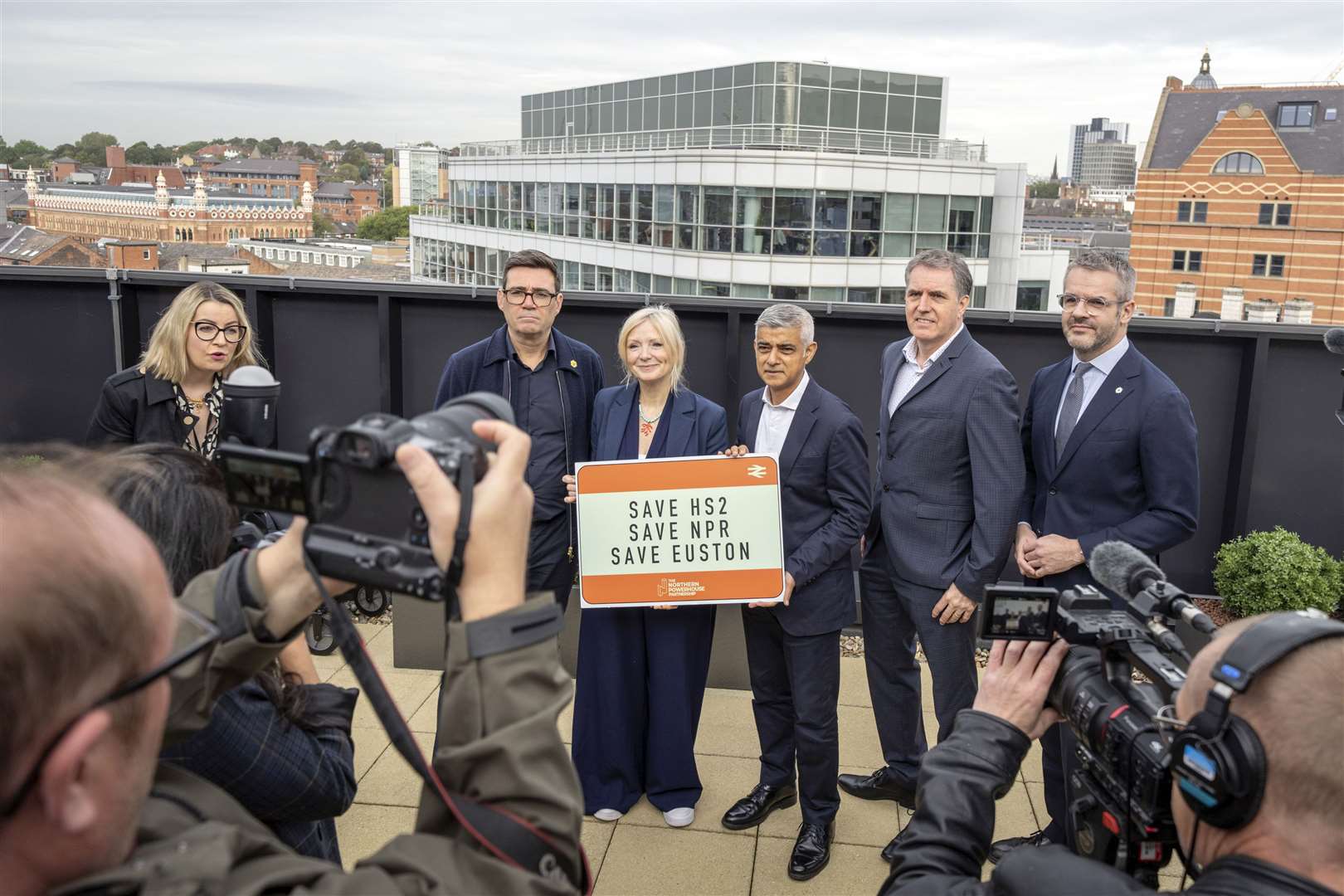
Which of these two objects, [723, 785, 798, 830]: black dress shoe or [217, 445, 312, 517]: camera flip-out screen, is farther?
[723, 785, 798, 830]: black dress shoe

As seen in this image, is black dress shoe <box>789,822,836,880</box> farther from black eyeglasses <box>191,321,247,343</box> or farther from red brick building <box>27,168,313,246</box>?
red brick building <box>27,168,313,246</box>

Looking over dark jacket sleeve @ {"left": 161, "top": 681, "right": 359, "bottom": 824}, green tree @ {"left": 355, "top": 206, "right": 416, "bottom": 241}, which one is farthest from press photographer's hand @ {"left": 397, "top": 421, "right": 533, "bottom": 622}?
green tree @ {"left": 355, "top": 206, "right": 416, "bottom": 241}

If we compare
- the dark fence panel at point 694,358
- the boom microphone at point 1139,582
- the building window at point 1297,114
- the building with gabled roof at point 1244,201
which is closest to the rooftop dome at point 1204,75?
the building with gabled roof at point 1244,201

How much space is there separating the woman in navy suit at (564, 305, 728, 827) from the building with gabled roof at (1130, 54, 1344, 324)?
81537mm

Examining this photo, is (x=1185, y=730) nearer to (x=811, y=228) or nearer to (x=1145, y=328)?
(x=1145, y=328)

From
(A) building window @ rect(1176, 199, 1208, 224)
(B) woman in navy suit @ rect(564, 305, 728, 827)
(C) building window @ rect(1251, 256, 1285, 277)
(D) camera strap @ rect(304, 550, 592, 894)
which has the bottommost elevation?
(B) woman in navy suit @ rect(564, 305, 728, 827)

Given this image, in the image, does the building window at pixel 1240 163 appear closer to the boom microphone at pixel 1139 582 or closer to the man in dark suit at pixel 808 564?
the man in dark suit at pixel 808 564

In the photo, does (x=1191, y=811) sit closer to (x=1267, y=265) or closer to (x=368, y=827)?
(x=368, y=827)

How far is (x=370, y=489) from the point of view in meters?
1.26

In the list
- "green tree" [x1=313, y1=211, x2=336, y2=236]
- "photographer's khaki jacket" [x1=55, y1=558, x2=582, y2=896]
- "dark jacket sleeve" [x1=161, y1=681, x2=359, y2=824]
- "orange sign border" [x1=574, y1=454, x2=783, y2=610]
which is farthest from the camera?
"green tree" [x1=313, y1=211, x2=336, y2=236]

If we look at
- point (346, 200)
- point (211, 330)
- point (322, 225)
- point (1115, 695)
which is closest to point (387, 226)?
point (322, 225)

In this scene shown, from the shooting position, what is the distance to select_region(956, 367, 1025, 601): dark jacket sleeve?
3639 millimetres

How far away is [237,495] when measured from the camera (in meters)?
1.37

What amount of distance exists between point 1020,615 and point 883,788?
8.48 feet
